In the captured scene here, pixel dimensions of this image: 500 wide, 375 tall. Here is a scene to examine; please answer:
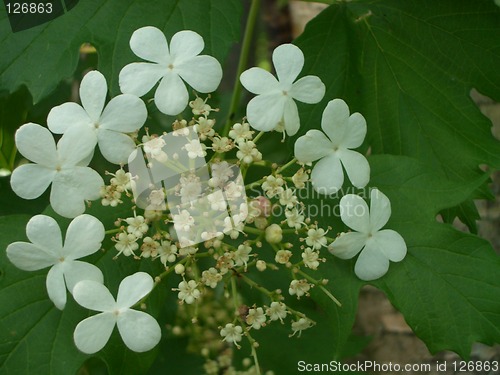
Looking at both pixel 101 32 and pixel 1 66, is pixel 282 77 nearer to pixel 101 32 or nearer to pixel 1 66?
pixel 101 32

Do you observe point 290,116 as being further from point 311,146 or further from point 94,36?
point 94,36

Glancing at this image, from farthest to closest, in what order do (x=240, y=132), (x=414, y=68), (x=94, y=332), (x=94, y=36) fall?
(x=414, y=68) < (x=94, y=36) < (x=240, y=132) < (x=94, y=332)

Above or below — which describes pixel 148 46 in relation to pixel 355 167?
above

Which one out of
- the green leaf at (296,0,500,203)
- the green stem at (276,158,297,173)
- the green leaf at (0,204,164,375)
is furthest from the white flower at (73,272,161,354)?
the green leaf at (296,0,500,203)

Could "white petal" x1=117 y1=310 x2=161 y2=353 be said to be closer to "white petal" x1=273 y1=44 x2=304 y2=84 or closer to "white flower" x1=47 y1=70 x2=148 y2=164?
"white flower" x1=47 y1=70 x2=148 y2=164

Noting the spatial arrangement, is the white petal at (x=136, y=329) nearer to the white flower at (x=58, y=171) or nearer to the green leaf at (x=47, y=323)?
the green leaf at (x=47, y=323)

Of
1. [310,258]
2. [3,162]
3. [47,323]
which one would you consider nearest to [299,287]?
[310,258]

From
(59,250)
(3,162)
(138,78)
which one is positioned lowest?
(3,162)
